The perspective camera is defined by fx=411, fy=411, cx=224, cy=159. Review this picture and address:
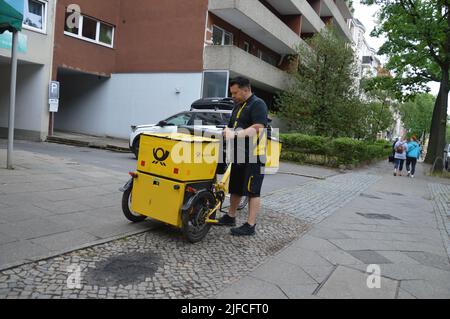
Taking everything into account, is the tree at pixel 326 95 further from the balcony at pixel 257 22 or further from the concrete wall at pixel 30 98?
the concrete wall at pixel 30 98

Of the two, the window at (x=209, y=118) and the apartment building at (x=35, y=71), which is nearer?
the window at (x=209, y=118)

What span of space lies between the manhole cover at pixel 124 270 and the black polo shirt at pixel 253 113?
75.9 inches

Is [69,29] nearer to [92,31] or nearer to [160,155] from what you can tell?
[92,31]

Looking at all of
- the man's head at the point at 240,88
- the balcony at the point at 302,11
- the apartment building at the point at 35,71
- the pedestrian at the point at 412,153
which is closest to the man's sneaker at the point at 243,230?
the man's head at the point at 240,88

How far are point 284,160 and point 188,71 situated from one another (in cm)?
603

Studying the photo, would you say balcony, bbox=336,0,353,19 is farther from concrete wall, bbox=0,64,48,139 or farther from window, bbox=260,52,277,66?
concrete wall, bbox=0,64,48,139

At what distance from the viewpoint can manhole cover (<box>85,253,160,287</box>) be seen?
3.49 meters

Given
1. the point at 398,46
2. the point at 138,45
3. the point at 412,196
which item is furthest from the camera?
the point at 398,46

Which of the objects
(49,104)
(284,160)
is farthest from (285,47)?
(49,104)

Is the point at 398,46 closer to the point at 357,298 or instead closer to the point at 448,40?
the point at 448,40

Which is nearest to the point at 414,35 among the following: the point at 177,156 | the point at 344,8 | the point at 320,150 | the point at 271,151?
the point at 320,150

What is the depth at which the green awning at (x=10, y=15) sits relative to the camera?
7508 mm

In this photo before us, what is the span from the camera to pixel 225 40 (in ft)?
71.0

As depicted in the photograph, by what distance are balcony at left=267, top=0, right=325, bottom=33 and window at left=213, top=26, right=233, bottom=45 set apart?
5.87 m
